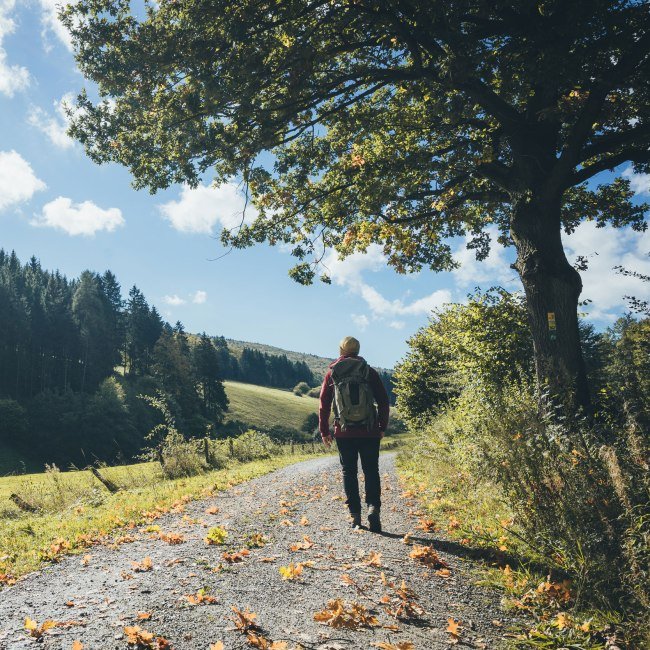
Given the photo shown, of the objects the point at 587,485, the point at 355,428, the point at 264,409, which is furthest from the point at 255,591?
the point at 264,409

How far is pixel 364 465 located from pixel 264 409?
99466 mm

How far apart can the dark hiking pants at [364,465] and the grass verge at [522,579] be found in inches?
39.6

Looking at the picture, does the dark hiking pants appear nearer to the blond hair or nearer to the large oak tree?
the blond hair

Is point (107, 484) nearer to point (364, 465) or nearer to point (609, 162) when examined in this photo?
point (364, 465)

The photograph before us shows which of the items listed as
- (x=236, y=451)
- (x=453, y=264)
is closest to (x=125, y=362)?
(x=236, y=451)

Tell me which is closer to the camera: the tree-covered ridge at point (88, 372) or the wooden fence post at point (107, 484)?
the wooden fence post at point (107, 484)

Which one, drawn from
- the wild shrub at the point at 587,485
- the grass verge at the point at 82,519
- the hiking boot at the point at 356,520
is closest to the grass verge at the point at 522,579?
the wild shrub at the point at 587,485

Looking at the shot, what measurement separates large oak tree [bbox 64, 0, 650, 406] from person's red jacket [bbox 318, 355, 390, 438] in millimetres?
3138

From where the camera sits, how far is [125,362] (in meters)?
93.4

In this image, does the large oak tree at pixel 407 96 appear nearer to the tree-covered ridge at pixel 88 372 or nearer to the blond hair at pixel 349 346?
the blond hair at pixel 349 346

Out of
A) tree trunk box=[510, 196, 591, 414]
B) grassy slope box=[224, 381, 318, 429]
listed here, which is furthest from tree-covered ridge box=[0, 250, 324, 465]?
tree trunk box=[510, 196, 591, 414]

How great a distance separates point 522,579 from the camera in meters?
4.11

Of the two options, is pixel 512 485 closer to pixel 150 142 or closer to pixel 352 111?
pixel 150 142

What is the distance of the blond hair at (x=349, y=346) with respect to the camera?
6398 mm
